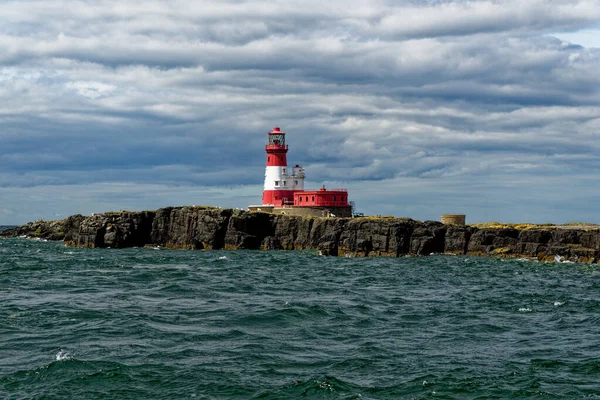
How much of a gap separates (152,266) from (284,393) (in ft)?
144

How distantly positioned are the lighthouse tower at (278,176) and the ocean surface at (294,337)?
62319 mm

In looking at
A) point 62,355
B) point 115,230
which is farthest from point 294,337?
point 115,230

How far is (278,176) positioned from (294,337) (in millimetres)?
86380

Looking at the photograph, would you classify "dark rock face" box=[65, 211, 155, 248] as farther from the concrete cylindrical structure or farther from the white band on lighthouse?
the concrete cylindrical structure

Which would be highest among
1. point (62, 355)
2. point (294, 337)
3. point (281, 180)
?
point (281, 180)

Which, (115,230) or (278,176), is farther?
(278,176)

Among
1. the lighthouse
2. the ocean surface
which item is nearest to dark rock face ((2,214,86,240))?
the lighthouse

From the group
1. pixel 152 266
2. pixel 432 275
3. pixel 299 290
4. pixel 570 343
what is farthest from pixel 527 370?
pixel 152 266

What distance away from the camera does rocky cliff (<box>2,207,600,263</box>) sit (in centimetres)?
7756

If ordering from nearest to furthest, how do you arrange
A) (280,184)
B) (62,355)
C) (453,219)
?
1. (62,355)
2. (453,219)
3. (280,184)

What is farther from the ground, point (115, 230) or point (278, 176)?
point (278, 176)

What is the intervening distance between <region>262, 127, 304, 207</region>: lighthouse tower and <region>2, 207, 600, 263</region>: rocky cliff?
16253 millimetres

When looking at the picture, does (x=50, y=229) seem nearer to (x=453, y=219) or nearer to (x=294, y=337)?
(x=453, y=219)

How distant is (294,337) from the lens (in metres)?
29.8
